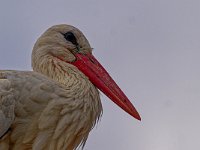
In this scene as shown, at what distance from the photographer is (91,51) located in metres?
6.02

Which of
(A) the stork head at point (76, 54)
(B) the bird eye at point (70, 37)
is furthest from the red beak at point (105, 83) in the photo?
(B) the bird eye at point (70, 37)

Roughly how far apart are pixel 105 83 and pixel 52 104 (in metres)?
0.87

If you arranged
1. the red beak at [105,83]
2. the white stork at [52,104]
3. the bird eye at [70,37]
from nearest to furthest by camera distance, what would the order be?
1. the white stork at [52,104]
2. the red beak at [105,83]
3. the bird eye at [70,37]

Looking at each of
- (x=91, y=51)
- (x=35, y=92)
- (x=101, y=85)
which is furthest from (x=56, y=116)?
(x=91, y=51)

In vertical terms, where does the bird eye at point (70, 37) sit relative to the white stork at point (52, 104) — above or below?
above

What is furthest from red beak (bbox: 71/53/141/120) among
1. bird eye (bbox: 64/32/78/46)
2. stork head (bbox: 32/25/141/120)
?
bird eye (bbox: 64/32/78/46)

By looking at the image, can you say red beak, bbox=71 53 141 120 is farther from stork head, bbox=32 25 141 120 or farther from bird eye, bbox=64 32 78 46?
bird eye, bbox=64 32 78 46

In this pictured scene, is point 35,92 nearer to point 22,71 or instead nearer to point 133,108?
point 22,71

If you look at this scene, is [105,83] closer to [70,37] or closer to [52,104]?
[70,37]

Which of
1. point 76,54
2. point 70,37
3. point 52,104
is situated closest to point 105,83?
point 76,54

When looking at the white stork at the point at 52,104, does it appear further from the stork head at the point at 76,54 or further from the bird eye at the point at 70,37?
the bird eye at the point at 70,37

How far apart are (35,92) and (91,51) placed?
126cm

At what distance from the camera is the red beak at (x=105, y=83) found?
5617 millimetres

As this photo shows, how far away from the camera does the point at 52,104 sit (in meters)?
4.95
